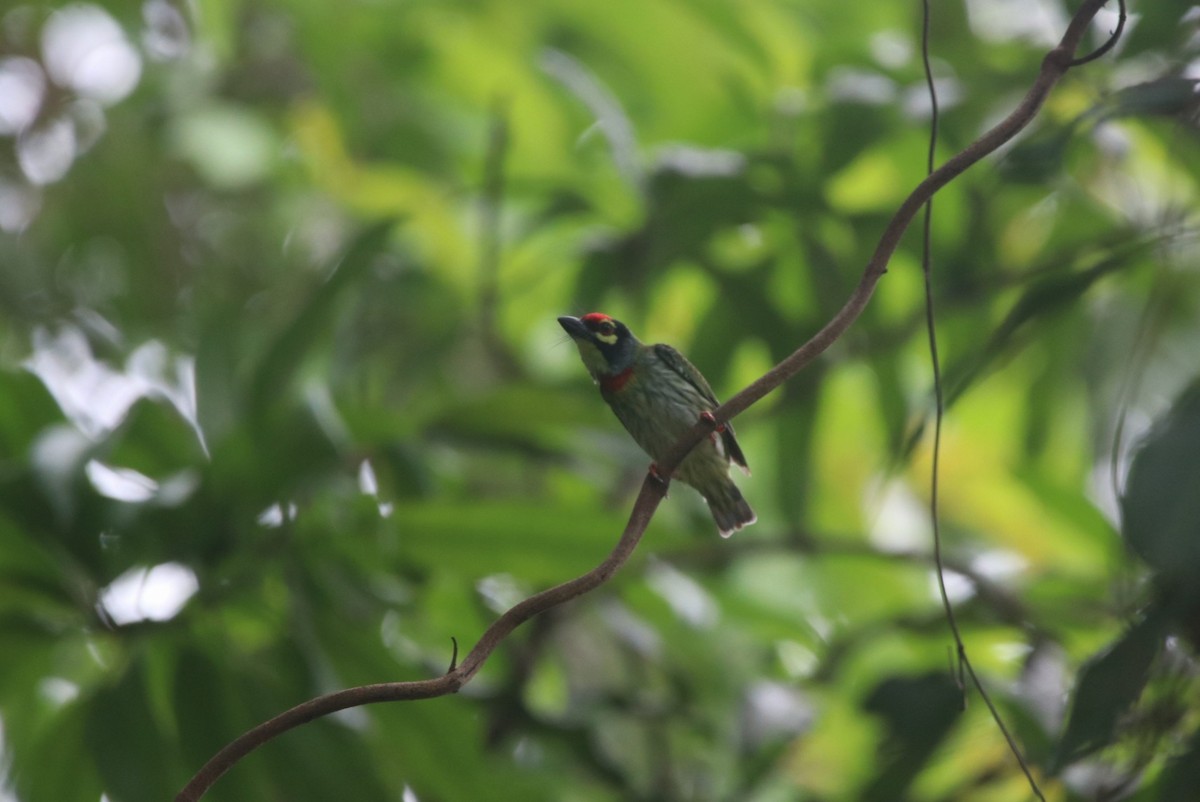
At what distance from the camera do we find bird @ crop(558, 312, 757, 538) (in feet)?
8.60

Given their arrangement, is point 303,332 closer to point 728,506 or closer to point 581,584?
point 728,506

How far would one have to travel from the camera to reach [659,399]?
8.79ft

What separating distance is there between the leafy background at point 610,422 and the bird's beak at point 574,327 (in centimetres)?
64

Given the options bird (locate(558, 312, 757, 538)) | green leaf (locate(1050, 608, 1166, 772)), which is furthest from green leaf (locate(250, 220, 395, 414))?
green leaf (locate(1050, 608, 1166, 772))

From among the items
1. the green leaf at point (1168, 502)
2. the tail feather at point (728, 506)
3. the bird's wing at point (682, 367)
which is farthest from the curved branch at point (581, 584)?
the tail feather at point (728, 506)

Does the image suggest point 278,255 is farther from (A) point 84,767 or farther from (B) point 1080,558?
(B) point 1080,558

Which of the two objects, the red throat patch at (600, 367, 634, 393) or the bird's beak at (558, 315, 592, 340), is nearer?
the bird's beak at (558, 315, 592, 340)

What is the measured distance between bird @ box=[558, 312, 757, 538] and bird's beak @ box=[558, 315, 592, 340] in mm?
244

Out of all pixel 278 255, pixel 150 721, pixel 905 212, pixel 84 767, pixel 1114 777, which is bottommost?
pixel 278 255

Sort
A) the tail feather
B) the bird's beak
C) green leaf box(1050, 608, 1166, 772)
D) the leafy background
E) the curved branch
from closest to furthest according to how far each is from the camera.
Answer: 1. the curved branch
2. green leaf box(1050, 608, 1166, 772)
3. the bird's beak
4. the leafy background
5. the tail feather

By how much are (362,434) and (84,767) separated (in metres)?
0.96

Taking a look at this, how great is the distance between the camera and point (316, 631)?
2.77 m

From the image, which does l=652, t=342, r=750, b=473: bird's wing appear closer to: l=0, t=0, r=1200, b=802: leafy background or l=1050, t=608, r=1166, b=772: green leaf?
l=0, t=0, r=1200, b=802: leafy background

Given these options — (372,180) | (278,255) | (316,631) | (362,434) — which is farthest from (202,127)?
(316,631)
